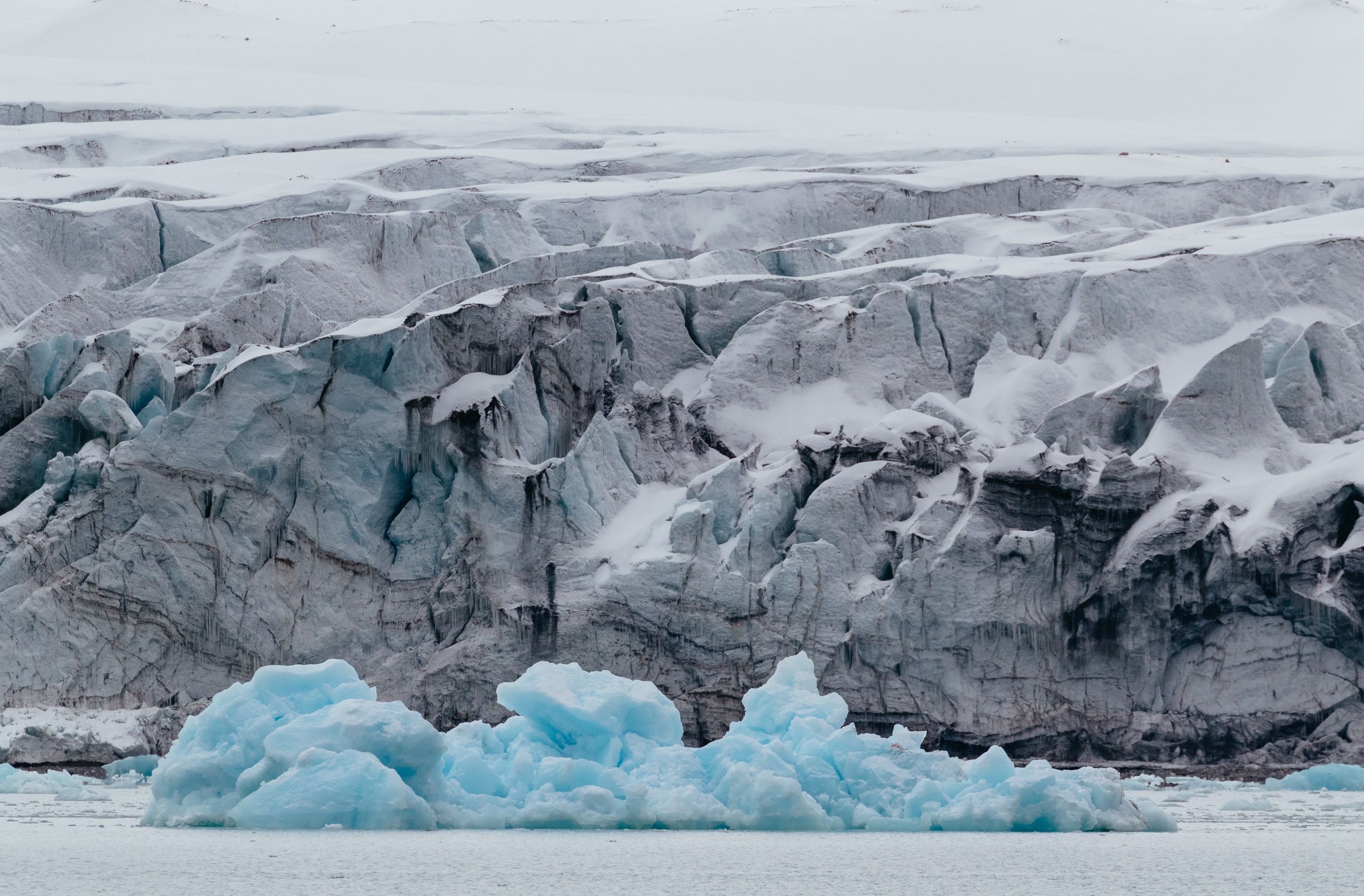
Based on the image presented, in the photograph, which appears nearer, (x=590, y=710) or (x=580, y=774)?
(x=580, y=774)

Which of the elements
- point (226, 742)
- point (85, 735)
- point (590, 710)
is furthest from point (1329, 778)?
point (85, 735)

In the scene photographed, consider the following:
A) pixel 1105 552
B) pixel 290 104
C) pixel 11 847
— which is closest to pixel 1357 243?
pixel 1105 552

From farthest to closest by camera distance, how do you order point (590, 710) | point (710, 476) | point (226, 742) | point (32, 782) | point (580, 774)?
point (710, 476) < point (32, 782) < point (590, 710) < point (580, 774) < point (226, 742)

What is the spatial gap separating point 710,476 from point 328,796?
810 cm

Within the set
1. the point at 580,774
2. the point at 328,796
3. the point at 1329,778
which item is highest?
the point at 328,796

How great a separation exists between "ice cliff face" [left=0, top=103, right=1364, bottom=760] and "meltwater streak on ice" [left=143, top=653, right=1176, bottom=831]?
14.4 ft

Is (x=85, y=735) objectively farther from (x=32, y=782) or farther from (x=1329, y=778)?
(x=1329, y=778)

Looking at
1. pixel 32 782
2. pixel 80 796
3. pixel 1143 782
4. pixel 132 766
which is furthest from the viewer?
pixel 132 766

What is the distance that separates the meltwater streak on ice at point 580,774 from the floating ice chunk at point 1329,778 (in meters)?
4.18

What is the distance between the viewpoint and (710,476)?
22422mm

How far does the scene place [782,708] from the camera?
1741 cm

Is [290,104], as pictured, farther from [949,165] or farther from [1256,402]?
[1256,402]

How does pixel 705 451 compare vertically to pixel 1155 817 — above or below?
above

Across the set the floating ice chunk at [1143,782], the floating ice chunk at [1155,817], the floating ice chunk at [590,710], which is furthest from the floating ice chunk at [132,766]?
the floating ice chunk at [1155,817]
